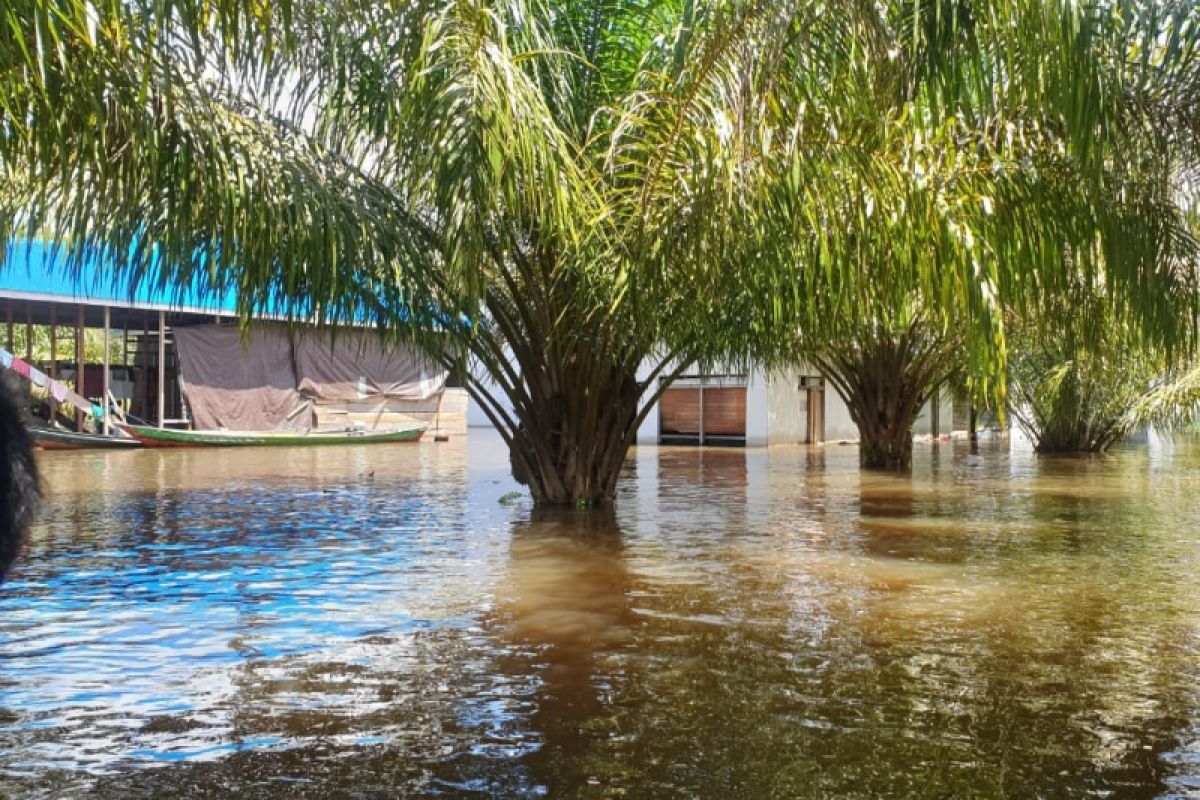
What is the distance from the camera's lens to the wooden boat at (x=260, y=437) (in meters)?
24.5

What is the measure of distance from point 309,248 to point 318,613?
250cm

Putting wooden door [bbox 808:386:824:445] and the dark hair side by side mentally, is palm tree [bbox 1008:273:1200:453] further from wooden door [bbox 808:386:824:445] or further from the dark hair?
the dark hair

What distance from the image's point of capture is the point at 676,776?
12.1ft

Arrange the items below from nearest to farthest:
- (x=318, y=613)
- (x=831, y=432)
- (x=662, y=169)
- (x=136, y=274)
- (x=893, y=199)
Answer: (x=318, y=613) → (x=136, y=274) → (x=893, y=199) → (x=662, y=169) → (x=831, y=432)

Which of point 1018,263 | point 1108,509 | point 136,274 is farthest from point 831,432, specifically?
point 136,274

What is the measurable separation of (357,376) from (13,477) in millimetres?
28935

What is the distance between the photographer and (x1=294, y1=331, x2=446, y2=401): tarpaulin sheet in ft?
95.7

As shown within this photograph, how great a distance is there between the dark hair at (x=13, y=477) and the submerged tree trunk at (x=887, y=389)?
18.8 m

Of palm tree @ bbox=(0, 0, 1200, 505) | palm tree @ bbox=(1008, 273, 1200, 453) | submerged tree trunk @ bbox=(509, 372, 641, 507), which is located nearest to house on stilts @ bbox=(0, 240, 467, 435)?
submerged tree trunk @ bbox=(509, 372, 641, 507)

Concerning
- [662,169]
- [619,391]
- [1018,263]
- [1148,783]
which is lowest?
[1148,783]

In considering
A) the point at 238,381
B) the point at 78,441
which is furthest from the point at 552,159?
the point at 238,381

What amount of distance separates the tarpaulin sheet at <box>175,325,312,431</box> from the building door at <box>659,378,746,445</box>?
10586 millimetres

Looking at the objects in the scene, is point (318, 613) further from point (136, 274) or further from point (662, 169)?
point (662, 169)

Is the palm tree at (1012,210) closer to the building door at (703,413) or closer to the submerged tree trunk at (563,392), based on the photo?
the submerged tree trunk at (563,392)
